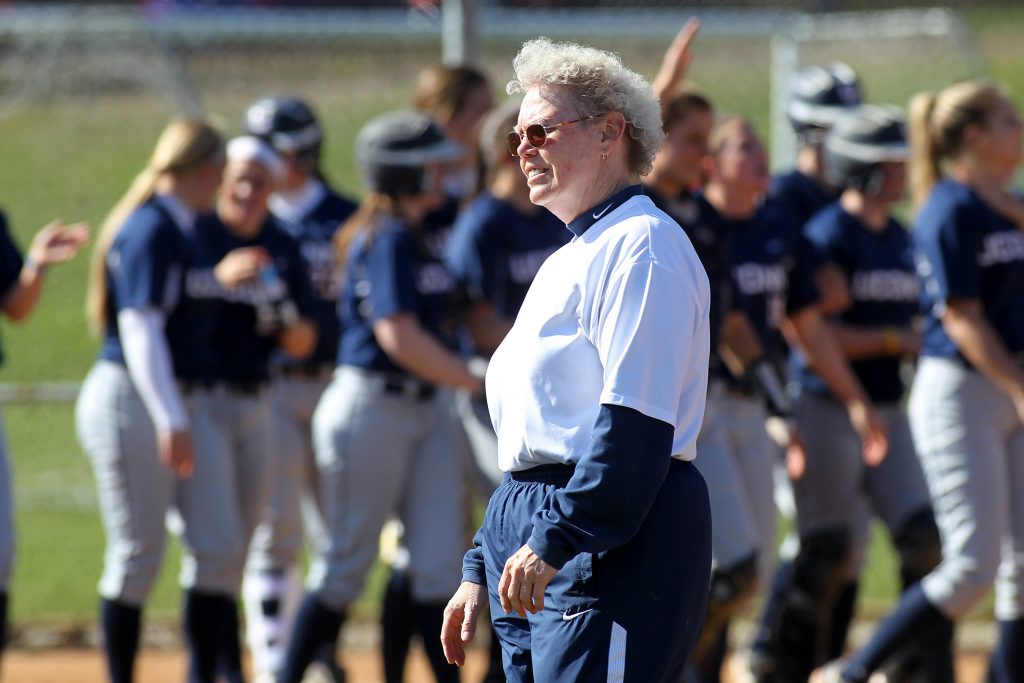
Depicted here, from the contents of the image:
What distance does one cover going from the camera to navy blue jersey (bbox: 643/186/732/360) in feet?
15.7

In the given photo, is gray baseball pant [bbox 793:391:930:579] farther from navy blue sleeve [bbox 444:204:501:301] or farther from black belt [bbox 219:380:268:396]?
black belt [bbox 219:380:268:396]

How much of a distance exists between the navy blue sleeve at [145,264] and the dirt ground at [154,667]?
1760 millimetres

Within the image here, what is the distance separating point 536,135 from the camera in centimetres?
286

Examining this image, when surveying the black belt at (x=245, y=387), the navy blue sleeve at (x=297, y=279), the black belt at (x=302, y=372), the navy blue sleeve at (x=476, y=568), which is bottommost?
the black belt at (x=302, y=372)

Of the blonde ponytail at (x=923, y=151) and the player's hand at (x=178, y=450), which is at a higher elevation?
the blonde ponytail at (x=923, y=151)

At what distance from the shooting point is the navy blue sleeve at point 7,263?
16.3ft

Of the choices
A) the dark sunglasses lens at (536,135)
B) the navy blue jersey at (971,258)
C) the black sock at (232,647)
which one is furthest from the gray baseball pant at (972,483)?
the dark sunglasses lens at (536,135)

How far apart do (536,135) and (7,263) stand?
2690 millimetres

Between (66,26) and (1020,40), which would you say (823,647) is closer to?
(66,26)

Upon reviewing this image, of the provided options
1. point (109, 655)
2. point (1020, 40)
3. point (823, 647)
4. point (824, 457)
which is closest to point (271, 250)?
point (109, 655)

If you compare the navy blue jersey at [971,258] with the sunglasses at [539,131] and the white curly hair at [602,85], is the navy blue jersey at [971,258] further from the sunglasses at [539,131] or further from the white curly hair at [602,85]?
the sunglasses at [539,131]

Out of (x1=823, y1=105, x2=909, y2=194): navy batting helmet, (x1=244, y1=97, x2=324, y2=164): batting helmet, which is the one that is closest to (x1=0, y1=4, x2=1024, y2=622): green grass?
(x1=244, y1=97, x2=324, y2=164): batting helmet

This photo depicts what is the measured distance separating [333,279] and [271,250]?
48cm

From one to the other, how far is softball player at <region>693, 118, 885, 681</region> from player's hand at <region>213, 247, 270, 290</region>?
1.49m
